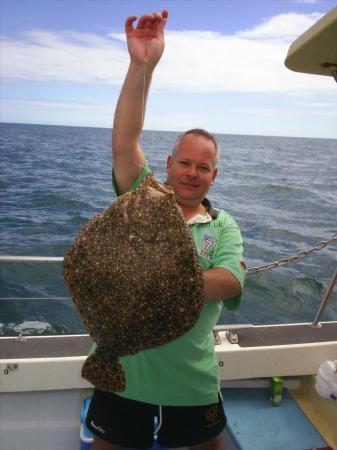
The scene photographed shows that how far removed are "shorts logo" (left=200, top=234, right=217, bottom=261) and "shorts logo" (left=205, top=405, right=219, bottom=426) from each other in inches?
36.5

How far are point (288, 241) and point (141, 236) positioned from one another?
39.1 ft

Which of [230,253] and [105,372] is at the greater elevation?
[230,253]

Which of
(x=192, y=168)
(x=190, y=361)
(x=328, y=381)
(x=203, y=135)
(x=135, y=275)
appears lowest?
(x=328, y=381)

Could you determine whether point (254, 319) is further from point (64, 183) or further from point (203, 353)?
point (64, 183)

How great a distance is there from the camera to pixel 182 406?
2.43 metres

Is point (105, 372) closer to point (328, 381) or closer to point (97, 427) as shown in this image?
point (97, 427)

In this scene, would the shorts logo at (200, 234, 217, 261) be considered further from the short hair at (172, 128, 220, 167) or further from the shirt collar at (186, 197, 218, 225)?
the short hair at (172, 128, 220, 167)

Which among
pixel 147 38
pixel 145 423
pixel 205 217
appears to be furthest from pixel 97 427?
pixel 147 38

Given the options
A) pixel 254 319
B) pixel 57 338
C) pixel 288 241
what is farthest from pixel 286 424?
pixel 288 241

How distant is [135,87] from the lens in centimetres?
239

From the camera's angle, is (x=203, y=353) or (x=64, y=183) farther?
(x=64, y=183)

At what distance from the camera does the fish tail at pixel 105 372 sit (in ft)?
6.89

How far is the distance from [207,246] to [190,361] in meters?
0.68

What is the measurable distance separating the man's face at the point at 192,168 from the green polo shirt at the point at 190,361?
0.18m
